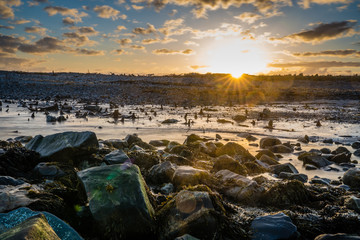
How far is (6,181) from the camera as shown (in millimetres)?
4191

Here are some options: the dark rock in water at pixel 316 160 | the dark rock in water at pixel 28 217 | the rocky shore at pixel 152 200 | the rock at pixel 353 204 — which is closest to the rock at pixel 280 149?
the dark rock in water at pixel 316 160

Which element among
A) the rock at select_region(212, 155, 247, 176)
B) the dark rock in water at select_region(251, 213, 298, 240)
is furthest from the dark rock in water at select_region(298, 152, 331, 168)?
the dark rock in water at select_region(251, 213, 298, 240)

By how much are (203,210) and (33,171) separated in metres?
4.20

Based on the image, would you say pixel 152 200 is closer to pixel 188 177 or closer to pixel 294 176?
pixel 188 177

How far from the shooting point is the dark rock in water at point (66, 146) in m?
6.07

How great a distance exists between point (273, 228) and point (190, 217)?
1218mm

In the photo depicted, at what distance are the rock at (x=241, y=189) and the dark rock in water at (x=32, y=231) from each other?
3.53 metres

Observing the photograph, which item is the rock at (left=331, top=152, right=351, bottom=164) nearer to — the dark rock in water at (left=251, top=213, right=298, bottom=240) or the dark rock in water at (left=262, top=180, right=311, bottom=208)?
the dark rock in water at (left=262, top=180, right=311, bottom=208)

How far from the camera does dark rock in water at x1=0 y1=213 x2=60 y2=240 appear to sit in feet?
5.91

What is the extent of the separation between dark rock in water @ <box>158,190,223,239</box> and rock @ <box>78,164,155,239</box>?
204mm

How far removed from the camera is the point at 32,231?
1879 mm

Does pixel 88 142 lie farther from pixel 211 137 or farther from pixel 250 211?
pixel 211 137

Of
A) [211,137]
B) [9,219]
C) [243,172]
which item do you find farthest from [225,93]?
[9,219]

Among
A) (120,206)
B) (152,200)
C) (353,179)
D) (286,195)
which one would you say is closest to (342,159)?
(353,179)
